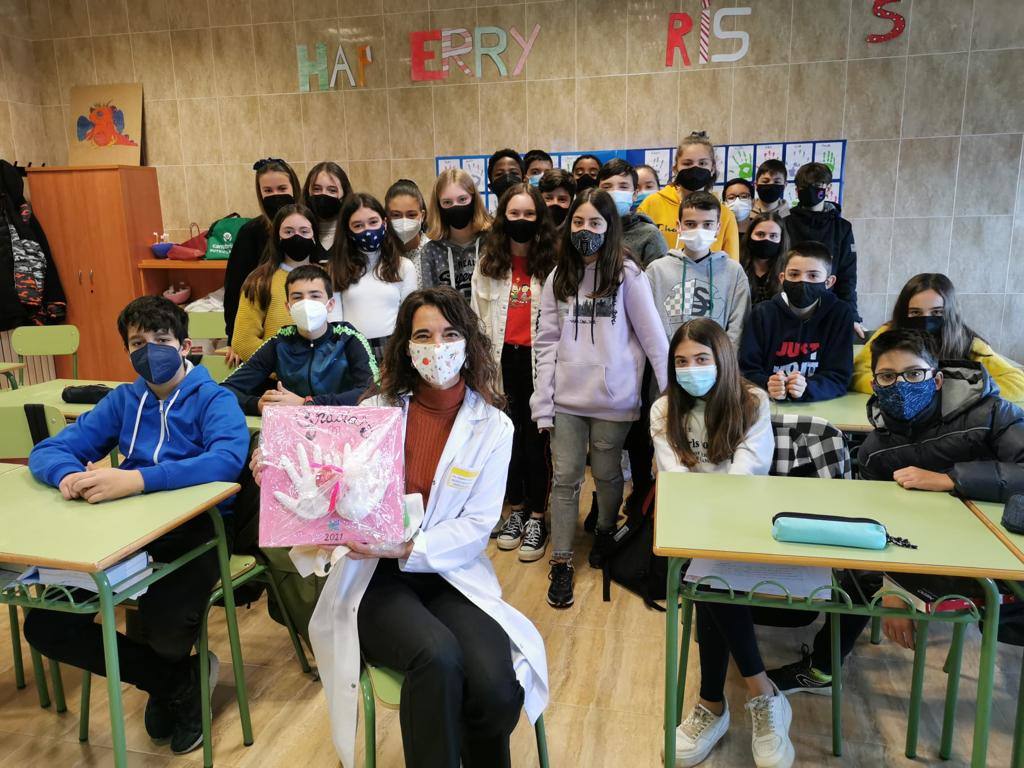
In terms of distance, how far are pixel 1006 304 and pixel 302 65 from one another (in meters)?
5.18

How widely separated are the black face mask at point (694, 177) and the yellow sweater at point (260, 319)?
6.43 ft

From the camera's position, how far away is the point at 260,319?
3.18 metres

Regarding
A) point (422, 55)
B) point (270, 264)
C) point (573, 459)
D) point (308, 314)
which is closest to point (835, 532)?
point (573, 459)

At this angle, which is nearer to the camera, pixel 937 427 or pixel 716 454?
pixel 937 427

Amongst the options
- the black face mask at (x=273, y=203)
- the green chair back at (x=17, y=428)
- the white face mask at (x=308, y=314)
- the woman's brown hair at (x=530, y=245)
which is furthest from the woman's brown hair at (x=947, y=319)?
the green chair back at (x=17, y=428)

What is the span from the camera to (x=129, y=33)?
5.96 meters

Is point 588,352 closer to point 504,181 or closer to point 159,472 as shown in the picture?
point 504,181

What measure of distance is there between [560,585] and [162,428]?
162 cm

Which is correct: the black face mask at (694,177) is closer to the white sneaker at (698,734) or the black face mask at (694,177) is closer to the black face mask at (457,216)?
the black face mask at (457,216)

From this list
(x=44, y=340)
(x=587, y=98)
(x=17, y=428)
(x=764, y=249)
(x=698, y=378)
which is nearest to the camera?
(x=698, y=378)

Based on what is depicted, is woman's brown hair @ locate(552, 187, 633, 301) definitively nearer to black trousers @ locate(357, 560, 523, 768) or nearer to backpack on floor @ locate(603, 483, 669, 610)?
backpack on floor @ locate(603, 483, 669, 610)

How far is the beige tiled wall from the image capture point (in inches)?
187

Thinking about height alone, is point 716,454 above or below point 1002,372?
below

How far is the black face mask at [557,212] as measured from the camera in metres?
3.38
